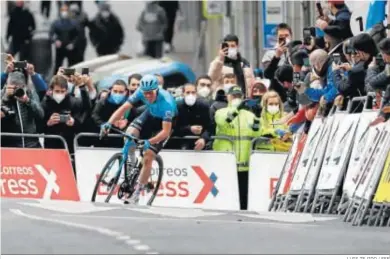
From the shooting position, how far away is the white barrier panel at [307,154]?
73.9 feet

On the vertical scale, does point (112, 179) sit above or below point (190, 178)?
above

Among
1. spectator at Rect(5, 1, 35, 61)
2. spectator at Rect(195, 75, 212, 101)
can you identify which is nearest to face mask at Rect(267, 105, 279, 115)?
spectator at Rect(195, 75, 212, 101)

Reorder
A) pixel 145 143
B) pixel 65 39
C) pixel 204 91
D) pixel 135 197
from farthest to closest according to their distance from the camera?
pixel 65 39
pixel 204 91
pixel 145 143
pixel 135 197

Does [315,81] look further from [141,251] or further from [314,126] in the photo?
[141,251]

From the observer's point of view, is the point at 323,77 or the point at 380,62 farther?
the point at 323,77

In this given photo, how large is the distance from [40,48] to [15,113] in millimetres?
17030

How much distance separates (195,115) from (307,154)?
3.22m

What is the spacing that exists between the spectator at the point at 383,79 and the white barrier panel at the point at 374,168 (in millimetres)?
128

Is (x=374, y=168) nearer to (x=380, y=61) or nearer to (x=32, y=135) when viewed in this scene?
(x=380, y=61)

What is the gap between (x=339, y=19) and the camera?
22812mm

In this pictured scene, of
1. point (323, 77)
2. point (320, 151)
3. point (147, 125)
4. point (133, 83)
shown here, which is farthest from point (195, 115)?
point (320, 151)

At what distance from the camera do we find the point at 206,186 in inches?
1009

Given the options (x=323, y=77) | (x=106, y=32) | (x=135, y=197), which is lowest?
(x=135, y=197)

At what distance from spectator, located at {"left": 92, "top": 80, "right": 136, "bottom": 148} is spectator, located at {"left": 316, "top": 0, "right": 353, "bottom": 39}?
376 cm
